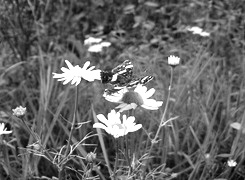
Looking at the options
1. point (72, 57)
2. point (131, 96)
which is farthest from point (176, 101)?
point (72, 57)

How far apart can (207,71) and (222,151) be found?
68 cm

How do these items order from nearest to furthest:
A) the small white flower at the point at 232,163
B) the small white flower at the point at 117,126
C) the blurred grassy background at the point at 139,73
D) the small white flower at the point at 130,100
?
the small white flower at the point at 117,126 → the small white flower at the point at 130,100 → the small white flower at the point at 232,163 → the blurred grassy background at the point at 139,73

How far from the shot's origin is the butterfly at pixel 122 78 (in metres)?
1.08

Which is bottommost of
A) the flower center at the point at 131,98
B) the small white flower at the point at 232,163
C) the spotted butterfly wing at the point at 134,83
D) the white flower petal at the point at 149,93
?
the small white flower at the point at 232,163

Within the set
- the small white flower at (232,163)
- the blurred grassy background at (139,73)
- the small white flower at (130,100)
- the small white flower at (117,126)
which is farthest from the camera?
the blurred grassy background at (139,73)

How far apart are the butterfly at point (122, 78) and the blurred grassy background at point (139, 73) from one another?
0.05 m

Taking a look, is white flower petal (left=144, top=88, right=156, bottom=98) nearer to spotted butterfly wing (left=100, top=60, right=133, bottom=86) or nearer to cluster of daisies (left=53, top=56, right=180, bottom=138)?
cluster of daisies (left=53, top=56, right=180, bottom=138)

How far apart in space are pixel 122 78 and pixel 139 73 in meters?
0.25

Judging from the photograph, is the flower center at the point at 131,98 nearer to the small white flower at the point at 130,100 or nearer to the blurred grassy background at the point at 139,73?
the small white flower at the point at 130,100

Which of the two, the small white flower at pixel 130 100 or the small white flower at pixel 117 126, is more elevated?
the small white flower at pixel 130 100

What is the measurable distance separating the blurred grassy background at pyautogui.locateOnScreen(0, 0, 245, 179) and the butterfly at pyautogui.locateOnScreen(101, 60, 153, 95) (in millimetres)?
47

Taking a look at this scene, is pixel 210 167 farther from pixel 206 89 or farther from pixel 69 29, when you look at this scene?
pixel 69 29

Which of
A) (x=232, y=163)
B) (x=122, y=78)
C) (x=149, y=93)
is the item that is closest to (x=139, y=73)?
(x=149, y=93)

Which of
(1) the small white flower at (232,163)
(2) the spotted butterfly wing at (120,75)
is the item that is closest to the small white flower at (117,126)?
(2) the spotted butterfly wing at (120,75)
